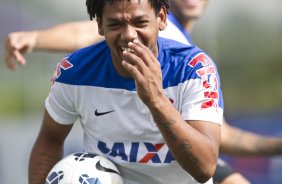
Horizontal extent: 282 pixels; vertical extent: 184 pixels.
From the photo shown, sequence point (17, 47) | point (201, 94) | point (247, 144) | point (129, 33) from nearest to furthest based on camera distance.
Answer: point (129, 33), point (201, 94), point (17, 47), point (247, 144)

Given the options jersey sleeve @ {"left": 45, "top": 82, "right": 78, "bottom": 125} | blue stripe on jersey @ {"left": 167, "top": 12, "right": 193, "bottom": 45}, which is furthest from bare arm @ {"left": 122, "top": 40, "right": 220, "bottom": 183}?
blue stripe on jersey @ {"left": 167, "top": 12, "right": 193, "bottom": 45}

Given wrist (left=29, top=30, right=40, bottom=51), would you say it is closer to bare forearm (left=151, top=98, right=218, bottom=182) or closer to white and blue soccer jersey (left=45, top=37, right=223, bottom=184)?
white and blue soccer jersey (left=45, top=37, right=223, bottom=184)

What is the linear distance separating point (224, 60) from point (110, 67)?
659 cm

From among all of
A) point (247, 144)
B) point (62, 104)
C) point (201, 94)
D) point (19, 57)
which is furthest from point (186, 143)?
point (247, 144)

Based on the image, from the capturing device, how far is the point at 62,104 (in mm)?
3754

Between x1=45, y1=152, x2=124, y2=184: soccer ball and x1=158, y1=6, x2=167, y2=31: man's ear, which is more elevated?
x1=158, y1=6, x2=167, y2=31: man's ear

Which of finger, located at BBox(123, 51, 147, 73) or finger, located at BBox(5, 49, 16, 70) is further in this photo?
finger, located at BBox(5, 49, 16, 70)

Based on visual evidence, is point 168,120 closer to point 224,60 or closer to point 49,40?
point 49,40

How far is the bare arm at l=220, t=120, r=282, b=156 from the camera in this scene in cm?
456

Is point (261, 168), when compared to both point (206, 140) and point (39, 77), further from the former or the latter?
point (206, 140)

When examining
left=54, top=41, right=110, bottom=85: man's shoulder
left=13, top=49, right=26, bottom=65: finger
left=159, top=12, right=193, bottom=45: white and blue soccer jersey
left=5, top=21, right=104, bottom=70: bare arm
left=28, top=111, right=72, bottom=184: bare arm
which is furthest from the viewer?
left=159, top=12, right=193, bottom=45: white and blue soccer jersey

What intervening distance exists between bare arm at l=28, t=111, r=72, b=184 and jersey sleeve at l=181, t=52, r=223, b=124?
80 cm

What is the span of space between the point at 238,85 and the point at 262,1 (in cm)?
115

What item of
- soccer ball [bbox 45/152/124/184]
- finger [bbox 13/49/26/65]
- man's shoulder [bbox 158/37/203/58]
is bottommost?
soccer ball [bbox 45/152/124/184]
